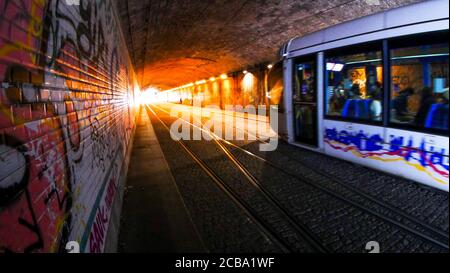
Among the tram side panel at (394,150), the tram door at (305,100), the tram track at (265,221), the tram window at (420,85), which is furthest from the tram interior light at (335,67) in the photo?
the tram track at (265,221)

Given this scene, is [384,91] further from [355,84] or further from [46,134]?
[46,134]

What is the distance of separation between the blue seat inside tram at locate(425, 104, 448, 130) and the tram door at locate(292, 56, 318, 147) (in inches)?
132

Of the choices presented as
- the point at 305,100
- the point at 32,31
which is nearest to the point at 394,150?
the point at 305,100

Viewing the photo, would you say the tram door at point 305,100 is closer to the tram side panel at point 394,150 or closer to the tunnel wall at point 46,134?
the tram side panel at point 394,150

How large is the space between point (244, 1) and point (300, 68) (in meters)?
5.39

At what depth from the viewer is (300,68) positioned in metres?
8.98

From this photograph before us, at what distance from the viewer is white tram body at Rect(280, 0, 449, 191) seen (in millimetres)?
5102

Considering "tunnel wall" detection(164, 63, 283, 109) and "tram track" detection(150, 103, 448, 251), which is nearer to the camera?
"tram track" detection(150, 103, 448, 251)

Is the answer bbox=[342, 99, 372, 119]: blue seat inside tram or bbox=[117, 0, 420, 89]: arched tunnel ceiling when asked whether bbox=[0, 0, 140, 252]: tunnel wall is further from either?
bbox=[117, 0, 420, 89]: arched tunnel ceiling

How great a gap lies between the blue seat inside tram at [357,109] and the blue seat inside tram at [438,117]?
145 cm

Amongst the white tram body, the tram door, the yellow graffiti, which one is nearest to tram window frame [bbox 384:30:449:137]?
the white tram body

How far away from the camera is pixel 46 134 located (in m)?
2.29

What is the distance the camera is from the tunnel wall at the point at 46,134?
1728 millimetres

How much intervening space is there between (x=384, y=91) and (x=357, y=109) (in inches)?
36.6
